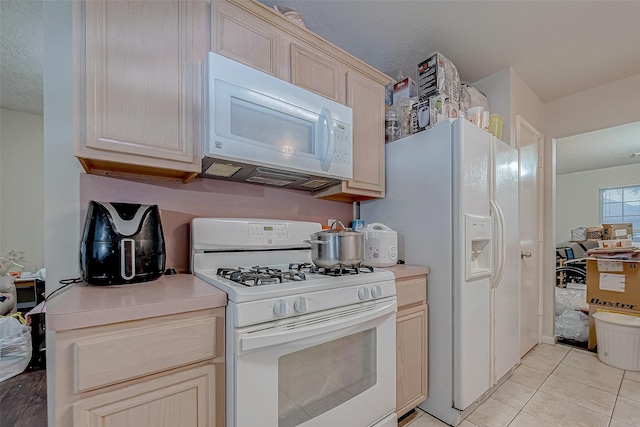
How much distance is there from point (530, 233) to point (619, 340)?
39.7 inches

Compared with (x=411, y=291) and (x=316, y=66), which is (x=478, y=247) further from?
(x=316, y=66)

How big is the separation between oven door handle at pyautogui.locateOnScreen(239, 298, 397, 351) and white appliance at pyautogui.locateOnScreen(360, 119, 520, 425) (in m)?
0.55

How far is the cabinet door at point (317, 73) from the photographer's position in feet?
5.04

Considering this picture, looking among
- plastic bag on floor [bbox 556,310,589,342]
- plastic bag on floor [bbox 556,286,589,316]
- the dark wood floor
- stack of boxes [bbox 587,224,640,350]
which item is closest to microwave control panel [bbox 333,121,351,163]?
the dark wood floor

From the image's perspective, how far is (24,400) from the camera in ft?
6.01

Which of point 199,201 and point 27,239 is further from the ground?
point 199,201

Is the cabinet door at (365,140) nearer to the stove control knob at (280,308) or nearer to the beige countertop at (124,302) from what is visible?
the stove control knob at (280,308)

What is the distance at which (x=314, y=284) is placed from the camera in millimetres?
1105

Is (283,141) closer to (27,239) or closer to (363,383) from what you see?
(363,383)

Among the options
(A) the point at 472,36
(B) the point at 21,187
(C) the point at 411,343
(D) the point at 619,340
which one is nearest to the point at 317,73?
(A) the point at 472,36

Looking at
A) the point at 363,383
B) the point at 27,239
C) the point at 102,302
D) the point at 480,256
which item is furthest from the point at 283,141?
the point at 27,239

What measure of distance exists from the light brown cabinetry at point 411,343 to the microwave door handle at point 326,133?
78cm

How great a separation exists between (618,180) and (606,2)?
7038 mm

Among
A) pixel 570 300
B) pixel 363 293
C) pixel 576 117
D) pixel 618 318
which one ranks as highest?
pixel 576 117
